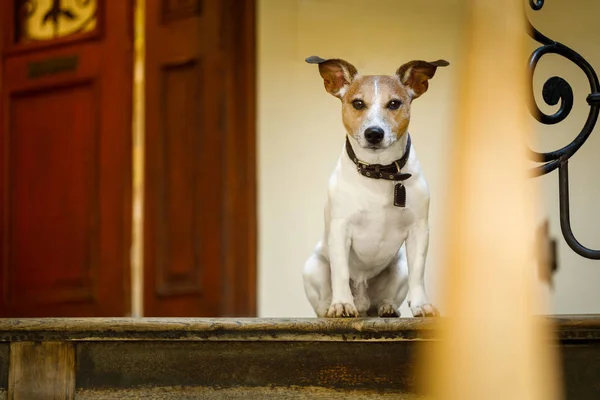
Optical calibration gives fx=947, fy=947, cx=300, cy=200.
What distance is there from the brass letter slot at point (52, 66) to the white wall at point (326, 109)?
868 mm

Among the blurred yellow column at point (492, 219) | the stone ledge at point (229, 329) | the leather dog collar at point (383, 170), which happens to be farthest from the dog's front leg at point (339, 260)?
the blurred yellow column at point (492, 219)

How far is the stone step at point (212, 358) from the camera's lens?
1.71 meters

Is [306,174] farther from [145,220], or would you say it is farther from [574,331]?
[574,331]

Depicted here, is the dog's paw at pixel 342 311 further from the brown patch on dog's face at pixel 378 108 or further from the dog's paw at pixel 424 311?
the brown patch on dog's face at pixel 378 108

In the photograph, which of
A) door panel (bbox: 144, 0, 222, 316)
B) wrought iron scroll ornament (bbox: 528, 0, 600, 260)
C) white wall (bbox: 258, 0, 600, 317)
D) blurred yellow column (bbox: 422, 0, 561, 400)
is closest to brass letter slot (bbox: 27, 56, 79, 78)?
door panel (bbox: 144, 0, 222, 316)

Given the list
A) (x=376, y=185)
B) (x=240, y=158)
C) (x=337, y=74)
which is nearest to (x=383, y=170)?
(x=376, y=185)

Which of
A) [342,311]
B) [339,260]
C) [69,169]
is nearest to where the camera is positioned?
[342,311]

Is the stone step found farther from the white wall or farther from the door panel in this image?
the door panel

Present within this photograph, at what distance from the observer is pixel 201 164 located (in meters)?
3.50

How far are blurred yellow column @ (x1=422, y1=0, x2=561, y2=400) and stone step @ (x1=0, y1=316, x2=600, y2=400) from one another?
0.65 metres

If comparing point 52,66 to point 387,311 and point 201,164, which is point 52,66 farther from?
point 387,311

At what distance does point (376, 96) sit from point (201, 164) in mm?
1632

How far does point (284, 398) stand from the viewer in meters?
1.71

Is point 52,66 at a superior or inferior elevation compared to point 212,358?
superior
